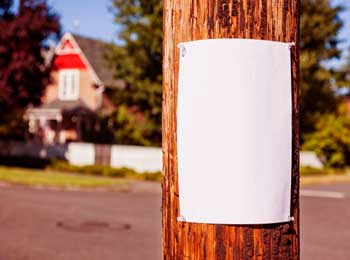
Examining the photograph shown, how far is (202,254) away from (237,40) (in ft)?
2.19

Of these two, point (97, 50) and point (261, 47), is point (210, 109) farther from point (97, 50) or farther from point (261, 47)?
point (97, 50)

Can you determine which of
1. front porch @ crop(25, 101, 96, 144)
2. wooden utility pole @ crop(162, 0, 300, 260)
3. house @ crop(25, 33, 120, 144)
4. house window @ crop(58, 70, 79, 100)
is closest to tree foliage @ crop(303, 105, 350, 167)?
house @ crop(25, 33, 120, 144)

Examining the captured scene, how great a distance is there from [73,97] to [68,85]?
1.04m

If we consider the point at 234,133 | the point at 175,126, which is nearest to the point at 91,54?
the point at 175,126

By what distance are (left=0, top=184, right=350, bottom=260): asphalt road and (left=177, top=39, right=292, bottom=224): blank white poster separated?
6.10 m


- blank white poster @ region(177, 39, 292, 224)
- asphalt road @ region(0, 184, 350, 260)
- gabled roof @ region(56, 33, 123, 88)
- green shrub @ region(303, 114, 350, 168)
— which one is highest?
gabled roof @ region(56, 33, 123, 88)

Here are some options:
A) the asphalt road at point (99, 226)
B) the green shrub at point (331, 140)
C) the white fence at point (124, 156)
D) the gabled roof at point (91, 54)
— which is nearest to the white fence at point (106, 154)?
the white fence at point (124, 156)

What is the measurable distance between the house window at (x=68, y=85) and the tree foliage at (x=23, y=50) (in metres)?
11.8

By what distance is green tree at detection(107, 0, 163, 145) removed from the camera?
92.7ft

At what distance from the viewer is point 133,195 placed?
55.8 feet

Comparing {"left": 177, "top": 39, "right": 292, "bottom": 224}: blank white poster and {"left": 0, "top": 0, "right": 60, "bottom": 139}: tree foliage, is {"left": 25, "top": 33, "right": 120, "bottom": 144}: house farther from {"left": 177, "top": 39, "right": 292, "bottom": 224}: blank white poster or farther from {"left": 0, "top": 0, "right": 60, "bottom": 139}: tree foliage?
{"left": 177, "top": 39, "right": 292, "bottom": 224}: blank white poster

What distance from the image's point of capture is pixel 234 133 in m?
1.67

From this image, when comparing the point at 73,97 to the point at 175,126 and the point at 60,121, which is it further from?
the point at 175,126

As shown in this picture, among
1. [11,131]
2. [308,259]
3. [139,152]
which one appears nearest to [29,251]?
[308,259]
